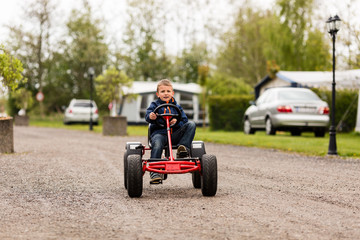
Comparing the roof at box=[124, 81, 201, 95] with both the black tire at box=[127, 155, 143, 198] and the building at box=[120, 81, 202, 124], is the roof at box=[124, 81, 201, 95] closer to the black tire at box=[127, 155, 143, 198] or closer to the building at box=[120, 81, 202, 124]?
the building at box=[120, 81, 202, 124]

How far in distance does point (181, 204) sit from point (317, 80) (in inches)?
704

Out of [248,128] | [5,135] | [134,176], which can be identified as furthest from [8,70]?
[248,128]

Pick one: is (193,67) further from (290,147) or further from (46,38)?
(290,147)

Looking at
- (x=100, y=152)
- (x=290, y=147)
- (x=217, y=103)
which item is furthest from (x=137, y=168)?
(x=217, y=103)

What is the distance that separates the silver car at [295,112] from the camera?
1694 centimetres

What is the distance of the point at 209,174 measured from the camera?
5949 millimetres

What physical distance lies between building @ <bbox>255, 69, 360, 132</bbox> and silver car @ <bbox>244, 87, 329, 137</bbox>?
2.76m

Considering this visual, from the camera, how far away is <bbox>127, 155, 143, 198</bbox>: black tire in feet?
19.5

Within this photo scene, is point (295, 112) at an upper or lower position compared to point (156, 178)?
upper

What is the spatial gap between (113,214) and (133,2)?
4894 centimetres

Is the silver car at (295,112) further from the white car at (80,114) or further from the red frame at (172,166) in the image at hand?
the white car at (80,114)

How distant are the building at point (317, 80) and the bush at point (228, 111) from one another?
7.20 feet

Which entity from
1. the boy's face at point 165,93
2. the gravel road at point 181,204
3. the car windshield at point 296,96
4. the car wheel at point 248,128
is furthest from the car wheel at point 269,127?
the boy's face at point 165,93

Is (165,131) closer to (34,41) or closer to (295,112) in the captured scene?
(295,112)
